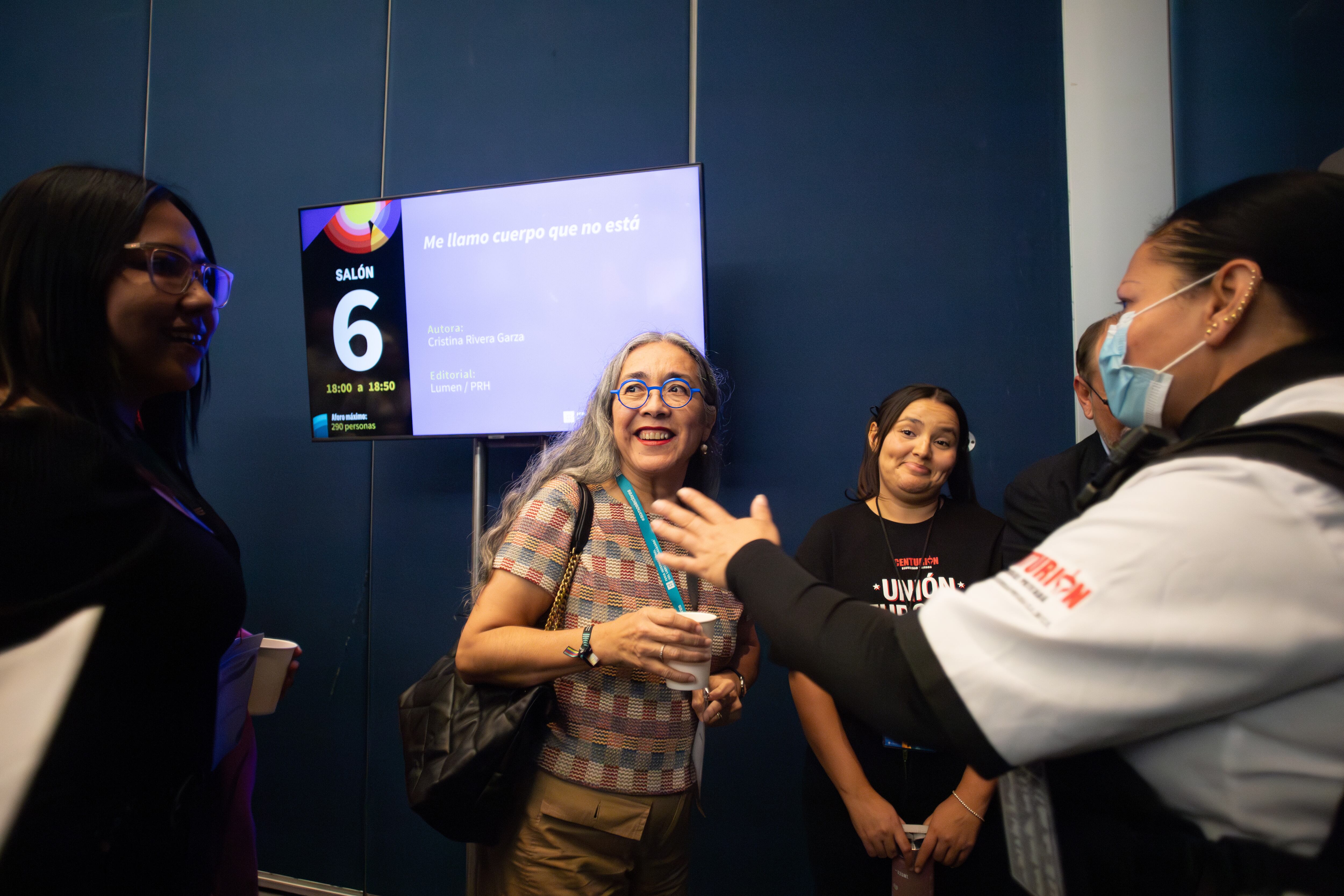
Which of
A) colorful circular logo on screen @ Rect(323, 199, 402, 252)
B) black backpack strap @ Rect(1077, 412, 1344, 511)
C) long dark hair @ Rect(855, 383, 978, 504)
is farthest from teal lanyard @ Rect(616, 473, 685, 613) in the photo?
colorful circular logo on screen @ Rect(323, 199, 402, 252)

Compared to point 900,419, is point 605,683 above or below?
below

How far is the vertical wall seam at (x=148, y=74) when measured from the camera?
318 centimetres

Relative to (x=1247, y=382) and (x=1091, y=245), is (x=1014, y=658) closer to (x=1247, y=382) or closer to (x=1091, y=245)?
(x=1247, y=382)

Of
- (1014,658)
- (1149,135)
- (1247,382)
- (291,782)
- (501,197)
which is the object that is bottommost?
(291,782)

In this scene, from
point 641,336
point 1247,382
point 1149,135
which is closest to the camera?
point 1247,382

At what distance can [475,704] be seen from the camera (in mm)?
1409

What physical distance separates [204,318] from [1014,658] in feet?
4.74

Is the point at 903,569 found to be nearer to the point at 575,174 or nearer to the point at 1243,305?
the point at 1243,305

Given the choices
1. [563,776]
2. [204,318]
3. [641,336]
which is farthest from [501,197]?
[563,776]

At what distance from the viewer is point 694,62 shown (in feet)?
8.54

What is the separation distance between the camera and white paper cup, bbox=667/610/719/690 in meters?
1.23

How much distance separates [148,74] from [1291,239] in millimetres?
4180

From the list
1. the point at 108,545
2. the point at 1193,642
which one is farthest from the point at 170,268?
the point at 1193,642

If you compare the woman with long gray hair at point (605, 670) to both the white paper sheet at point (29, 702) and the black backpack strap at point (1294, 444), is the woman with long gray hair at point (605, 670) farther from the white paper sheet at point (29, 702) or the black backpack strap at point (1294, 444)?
the black backpack strap at point (1294, 444)
